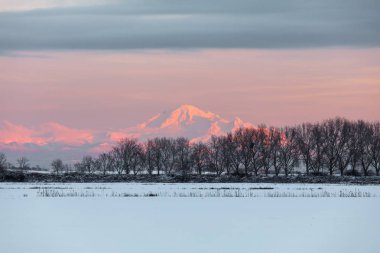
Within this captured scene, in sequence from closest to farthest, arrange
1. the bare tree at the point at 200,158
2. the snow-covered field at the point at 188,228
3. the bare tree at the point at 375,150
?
the snow-covered field at the point at 188,228, the bare tree at the point at 375,150, the bare tree at the point at 200,158

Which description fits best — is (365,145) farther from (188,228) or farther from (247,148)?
(188,228)

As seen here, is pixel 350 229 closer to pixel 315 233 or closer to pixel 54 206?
pixel 315 233

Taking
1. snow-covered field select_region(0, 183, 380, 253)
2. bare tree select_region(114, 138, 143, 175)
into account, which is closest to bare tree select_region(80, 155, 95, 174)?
bare tree select_region(114, 138, 143, 175)

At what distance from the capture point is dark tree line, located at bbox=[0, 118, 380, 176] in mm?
118812

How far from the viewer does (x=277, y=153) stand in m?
127

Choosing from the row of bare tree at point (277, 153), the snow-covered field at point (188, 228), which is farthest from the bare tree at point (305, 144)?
the snow-covered field at point (188, 228)

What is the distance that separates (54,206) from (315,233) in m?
17.5

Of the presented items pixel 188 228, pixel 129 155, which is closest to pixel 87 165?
pixel 129 155

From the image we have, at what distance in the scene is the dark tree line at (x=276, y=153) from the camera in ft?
390

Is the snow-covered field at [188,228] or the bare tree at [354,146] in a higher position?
the bare tree at [354,146]

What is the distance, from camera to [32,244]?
2153 cm

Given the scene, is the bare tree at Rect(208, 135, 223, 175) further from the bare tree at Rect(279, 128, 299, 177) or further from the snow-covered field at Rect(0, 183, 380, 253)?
the snow-covered field at Rect(0, 183, 380, 253)

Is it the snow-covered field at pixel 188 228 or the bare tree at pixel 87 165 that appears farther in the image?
the bare tree at pixel 87 165

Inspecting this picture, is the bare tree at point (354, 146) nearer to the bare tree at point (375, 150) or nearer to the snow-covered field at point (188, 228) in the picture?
the bare tree at point (375, 150)
